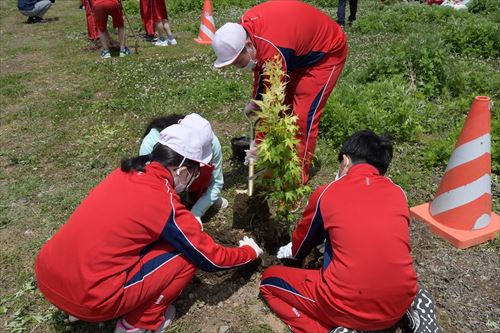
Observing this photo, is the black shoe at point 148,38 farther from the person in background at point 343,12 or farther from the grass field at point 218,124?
the person in background at point 343,12

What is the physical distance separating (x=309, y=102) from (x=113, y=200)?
6.90ft

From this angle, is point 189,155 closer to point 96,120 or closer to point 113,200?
point 113,200

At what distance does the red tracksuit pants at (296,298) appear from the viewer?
263cm

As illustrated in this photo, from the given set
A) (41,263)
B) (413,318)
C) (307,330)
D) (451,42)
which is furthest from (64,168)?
(451,42)

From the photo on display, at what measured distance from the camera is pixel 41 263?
259cm

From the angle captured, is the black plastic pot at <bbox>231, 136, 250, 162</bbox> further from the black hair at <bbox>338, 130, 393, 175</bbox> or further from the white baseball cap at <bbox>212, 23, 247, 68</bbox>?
the black hair at <bbox>338, 130, 393, 175</bbox>

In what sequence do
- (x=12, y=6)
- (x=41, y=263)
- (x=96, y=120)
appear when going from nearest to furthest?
(x=41, y=263)
(x=96, y=120)
(x=12, y=6)

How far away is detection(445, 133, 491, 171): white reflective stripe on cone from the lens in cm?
331

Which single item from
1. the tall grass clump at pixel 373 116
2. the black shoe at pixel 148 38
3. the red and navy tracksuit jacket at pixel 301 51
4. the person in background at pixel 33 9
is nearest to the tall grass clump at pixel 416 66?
the tall grass clump at pixel 373 116

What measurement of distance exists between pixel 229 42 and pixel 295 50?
647 millimetres

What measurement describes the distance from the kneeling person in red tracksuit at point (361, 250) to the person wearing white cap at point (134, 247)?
694 mm

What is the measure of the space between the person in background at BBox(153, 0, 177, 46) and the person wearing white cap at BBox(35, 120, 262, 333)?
296 inches

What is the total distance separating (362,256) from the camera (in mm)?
2344

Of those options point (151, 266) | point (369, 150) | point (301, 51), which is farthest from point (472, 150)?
point (151, 266)
